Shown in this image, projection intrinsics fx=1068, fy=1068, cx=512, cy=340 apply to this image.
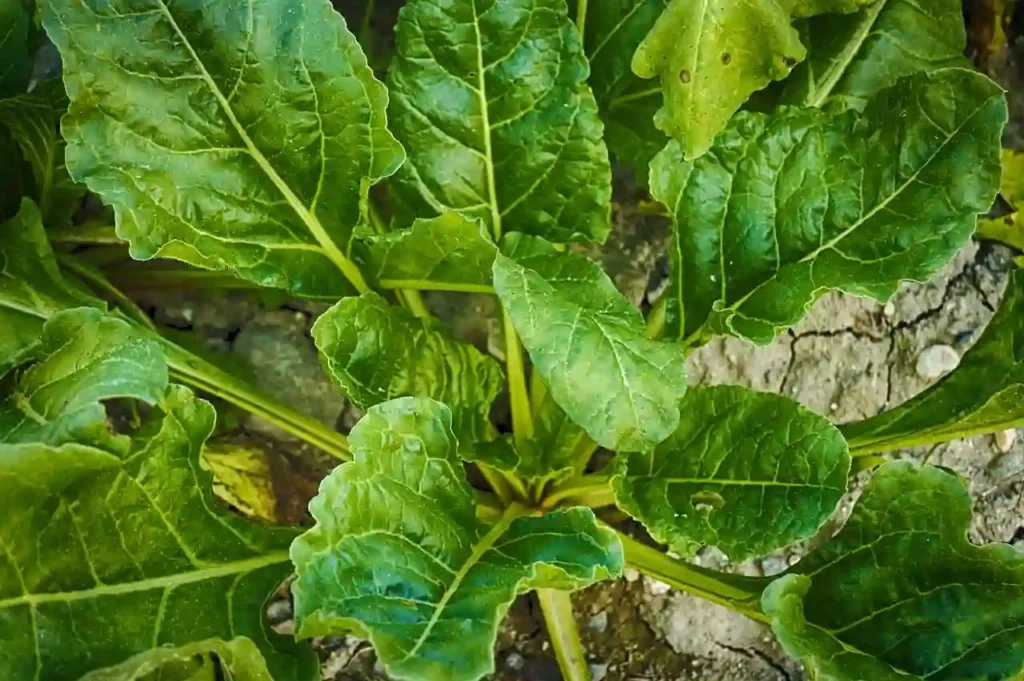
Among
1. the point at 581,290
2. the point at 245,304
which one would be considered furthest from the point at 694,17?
the point at 245,304

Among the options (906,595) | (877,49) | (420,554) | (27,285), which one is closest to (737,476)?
(906,595)

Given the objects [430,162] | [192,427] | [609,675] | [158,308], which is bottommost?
[609,675]

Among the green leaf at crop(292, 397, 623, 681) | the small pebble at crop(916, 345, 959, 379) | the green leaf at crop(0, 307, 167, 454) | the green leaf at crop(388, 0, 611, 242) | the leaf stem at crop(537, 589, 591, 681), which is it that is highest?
the green leaf at crop(388, 0, 611, 242)

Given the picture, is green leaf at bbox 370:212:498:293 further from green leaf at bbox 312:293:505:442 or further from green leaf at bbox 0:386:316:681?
green leaf at bbox 0:386:316:681

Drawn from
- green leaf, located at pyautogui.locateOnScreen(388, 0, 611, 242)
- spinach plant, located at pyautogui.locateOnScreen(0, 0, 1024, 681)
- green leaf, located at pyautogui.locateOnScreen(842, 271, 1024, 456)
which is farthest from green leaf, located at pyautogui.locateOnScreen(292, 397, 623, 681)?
green leaf, located at pyautogui.locateOnScreen(842, 271, 1024, 456)

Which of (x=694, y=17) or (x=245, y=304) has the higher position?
(x=694, y=17)

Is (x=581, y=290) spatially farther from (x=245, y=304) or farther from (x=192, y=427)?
(x=245, y=304)
